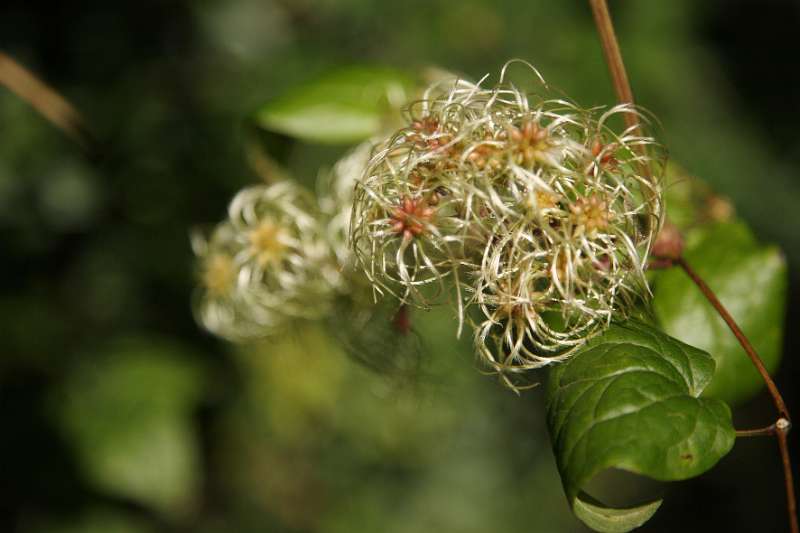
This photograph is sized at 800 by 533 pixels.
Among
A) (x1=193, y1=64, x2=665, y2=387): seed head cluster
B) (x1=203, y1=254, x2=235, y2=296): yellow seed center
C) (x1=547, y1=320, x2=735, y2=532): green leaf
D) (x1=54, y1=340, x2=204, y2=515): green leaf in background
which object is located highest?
(x1=193, y1=64, x2=665, y2=387): seed head cluster

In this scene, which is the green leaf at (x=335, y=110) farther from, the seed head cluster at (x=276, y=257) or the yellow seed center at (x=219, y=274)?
the yellow seed center at (x=219, y=274)

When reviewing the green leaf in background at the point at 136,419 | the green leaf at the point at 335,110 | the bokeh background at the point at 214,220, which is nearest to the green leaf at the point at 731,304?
the bokeh background at the point at 214,220

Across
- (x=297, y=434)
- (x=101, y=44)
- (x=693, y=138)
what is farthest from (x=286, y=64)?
(x=693, y=138)

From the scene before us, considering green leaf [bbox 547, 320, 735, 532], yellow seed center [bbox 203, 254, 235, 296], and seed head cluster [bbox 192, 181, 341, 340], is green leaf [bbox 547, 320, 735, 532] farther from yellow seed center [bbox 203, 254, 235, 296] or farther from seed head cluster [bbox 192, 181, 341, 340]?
yellow seed center [bbox 203, 254, 235, 296]

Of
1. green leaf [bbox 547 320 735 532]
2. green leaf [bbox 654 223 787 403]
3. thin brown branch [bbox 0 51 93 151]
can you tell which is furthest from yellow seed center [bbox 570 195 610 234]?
thin brown branch [bbox 0 51 93 151]

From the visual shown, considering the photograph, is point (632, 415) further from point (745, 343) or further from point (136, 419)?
point (136, 419)

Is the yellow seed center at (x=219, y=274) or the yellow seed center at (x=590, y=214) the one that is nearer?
the yellow seed center at (x=590, y=214)
